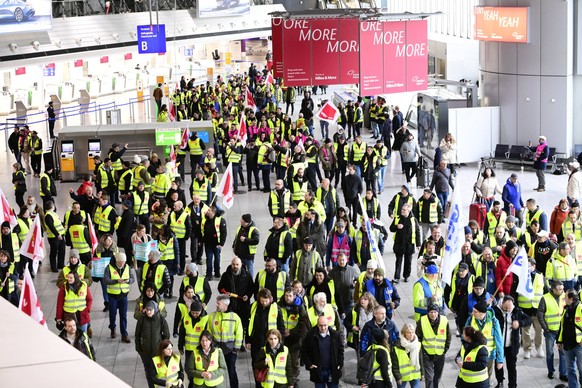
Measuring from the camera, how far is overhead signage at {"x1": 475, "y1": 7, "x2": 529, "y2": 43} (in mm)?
30875

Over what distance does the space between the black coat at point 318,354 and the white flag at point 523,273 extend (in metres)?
2.97

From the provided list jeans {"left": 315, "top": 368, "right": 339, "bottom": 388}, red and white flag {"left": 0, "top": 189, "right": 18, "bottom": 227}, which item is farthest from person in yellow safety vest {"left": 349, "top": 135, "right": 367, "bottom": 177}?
jeans {"left": 315, "top": 368, "right": 339, "bottom": 388}

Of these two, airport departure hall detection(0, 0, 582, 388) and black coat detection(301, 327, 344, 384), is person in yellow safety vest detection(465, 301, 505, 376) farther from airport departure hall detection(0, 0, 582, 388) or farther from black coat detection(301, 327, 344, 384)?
black coat detection(301, 327, 344, 384)

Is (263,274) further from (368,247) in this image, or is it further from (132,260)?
(132,260)

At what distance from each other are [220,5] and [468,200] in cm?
3842

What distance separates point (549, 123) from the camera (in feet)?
102

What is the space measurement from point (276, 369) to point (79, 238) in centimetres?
752

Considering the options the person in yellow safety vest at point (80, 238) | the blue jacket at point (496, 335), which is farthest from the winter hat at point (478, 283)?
the person in yellow safety vest at point (80, 238)

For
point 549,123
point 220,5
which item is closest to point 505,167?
point 549,123

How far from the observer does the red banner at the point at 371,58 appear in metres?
23.5

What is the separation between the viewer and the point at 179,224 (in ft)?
61.8

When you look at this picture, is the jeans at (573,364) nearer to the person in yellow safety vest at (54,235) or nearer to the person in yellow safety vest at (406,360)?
the person in yellow safety vest at (406,360)

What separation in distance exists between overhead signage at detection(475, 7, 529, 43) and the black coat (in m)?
20.5

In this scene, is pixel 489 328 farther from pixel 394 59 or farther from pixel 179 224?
pixel 394 59
